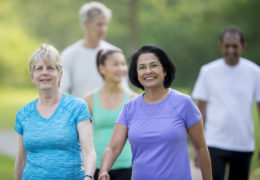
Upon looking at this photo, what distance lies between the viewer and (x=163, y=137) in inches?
144

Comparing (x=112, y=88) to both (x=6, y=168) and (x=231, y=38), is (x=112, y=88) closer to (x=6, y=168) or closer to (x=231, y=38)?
(x=231, y=38)

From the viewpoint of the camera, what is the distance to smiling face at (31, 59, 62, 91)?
3852 millimetres

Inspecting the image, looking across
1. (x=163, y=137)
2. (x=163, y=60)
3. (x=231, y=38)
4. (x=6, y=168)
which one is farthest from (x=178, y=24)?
(x=163, y=137)

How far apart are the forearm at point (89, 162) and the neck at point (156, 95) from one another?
609 mm

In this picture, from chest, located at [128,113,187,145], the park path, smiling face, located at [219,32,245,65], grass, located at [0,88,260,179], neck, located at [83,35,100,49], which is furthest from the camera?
the park path

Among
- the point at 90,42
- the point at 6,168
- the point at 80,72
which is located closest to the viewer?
the point at 80,72

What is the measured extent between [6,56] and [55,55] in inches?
1435

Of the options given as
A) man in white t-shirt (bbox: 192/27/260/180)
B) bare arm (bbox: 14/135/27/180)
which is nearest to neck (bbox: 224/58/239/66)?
man in white t-shirt (bbox: 192/27/260/180)

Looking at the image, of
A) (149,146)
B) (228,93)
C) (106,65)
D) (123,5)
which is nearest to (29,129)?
(149,146)

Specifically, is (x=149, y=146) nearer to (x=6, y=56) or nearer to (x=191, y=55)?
(x=191, y=55)

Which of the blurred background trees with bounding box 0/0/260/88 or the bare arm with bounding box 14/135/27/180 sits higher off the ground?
the blurred background trees with bounding box 0/0/260/88

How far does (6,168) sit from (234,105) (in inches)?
242

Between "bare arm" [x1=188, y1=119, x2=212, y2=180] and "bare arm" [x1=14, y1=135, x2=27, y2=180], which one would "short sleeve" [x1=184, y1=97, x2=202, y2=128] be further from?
"bare arm" [x1=14, y1=135, x2=27, y2=180]

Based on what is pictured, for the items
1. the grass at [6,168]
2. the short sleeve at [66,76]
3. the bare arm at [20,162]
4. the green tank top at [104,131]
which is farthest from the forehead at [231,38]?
the grass at [6,168]
